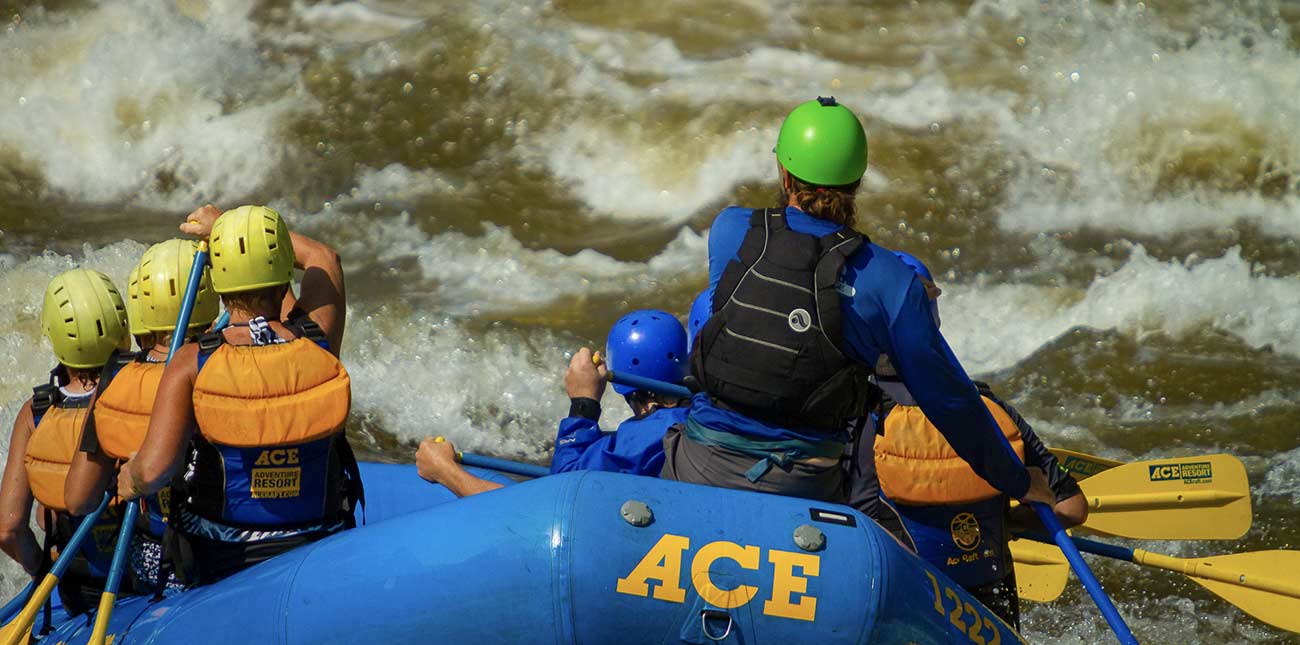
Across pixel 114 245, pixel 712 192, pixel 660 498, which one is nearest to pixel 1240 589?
pixel 660 498

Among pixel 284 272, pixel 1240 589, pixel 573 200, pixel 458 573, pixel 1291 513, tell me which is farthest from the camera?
pixel 573 200

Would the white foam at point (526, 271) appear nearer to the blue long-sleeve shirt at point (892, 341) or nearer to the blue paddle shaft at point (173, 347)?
the blue paddle shaft at point (173, 347)

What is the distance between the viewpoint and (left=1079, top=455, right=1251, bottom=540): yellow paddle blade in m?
4.78

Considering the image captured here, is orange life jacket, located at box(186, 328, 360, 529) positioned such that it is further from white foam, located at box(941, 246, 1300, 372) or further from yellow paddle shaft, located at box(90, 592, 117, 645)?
white foam, located at box(941, 246, 1300, 372)

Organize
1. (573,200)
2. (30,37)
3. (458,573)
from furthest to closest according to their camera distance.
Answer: (30,37), (573,200), (458,573)

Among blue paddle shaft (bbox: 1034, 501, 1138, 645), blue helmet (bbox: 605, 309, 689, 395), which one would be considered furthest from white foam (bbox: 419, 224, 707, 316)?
blue paddle shaft (bbox: 1034, 501, 1138, 645)

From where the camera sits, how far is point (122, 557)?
3.70 metres

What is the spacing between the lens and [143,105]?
407 inches

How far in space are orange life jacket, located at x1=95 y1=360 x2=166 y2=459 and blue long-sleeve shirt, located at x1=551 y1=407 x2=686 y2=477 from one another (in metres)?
1.04

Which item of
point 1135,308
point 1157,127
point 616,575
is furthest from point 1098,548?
point 1157,127

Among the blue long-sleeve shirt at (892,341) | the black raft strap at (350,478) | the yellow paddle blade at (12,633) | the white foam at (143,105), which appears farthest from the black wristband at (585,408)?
the white foam at (143,105)

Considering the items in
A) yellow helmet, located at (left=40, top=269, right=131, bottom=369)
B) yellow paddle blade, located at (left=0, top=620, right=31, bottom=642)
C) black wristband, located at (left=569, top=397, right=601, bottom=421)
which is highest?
yellow helmet, located at (left=40, top=269, right=131, bottom=369)

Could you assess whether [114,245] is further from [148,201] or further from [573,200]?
[573,200]

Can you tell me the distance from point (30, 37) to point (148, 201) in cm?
188
